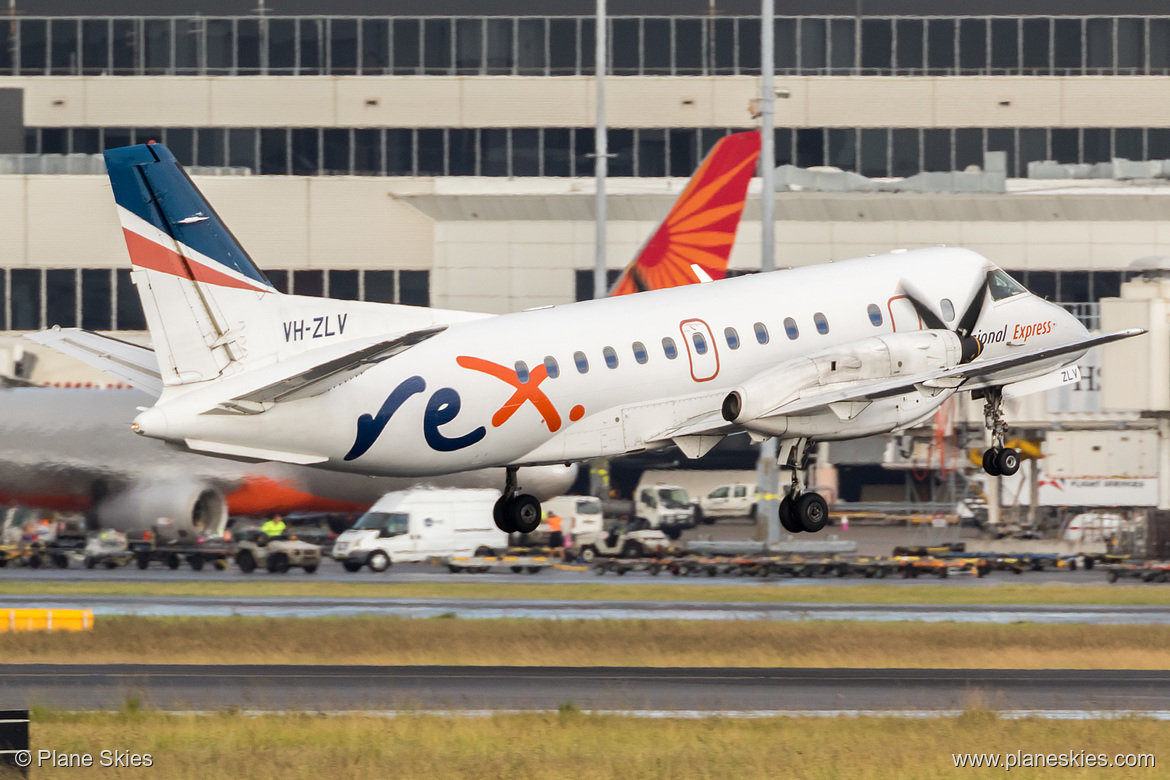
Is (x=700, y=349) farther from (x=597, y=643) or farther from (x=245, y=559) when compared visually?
(x=245, y=559)

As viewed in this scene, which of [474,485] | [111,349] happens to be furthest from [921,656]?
[111,349]

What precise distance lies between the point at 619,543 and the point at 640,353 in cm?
5056

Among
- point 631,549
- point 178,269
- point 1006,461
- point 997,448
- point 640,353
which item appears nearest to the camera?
point 178,269

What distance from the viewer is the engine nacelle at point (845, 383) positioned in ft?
98.8

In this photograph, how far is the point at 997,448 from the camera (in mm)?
32594

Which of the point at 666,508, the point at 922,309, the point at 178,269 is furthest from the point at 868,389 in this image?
the point at 666,508

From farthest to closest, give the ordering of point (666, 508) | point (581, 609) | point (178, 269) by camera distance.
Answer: point (666, 508)
point (581, 609)
point (178, 269)

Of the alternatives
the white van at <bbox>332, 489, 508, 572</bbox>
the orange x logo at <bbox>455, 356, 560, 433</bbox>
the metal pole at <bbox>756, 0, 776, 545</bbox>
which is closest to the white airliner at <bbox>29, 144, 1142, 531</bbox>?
the orange x logo at <bbox>455, 356, 560, 433</bbox>

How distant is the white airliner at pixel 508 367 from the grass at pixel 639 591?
3611 cm

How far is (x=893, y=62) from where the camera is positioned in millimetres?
93625

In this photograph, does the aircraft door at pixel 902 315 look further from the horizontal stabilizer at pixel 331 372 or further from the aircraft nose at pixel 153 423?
the aircraft nose at pixel 153 423

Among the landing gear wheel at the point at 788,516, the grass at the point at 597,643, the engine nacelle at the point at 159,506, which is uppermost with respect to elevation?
the landing gear wheel at the point at 788,516

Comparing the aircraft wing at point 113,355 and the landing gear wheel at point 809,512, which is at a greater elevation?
the aircraft wing at point 113,355

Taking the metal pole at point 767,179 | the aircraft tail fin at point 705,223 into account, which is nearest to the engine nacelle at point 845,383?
the aircraft tail fin at point 705,223
